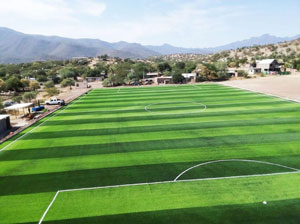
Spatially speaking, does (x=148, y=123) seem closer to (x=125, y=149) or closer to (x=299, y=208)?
(x=125, y=149)

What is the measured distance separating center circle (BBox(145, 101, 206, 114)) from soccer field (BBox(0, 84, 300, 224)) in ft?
15.1

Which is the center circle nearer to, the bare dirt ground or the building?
the bare dirt ground

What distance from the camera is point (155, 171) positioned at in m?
16.4

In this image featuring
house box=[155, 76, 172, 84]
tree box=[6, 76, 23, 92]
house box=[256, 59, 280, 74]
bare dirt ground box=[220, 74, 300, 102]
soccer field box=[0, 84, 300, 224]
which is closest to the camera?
soccer field box=[0, 84, 300, 224]

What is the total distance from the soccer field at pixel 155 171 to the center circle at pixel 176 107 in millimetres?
4597

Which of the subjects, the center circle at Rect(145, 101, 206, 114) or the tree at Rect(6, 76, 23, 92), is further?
the tree at Rect(6, 76, 23, 92)

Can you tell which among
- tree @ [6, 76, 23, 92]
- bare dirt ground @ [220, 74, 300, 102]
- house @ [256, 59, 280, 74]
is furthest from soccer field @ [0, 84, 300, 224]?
house @ [256, 59, 280, 74]

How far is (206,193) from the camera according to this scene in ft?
44.6

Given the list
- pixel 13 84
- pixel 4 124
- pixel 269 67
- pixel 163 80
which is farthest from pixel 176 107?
pixel 269 67

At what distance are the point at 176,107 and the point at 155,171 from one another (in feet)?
72.8

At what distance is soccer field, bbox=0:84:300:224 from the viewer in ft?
39.9

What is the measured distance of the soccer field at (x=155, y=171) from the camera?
39.9 ft

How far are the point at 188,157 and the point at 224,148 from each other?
3724mm

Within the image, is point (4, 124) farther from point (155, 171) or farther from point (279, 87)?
point (279, 87)
